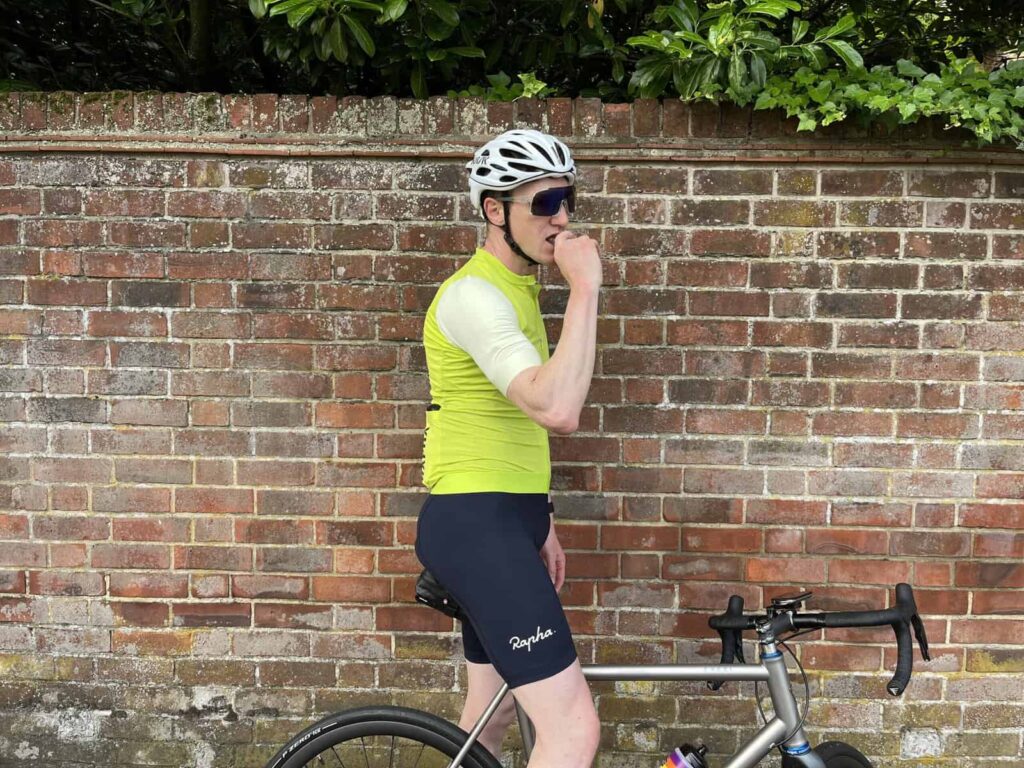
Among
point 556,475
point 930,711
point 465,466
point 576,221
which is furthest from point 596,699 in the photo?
point 576,221

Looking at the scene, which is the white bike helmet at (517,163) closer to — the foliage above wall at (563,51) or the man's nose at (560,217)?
the man's nose at (560,217)

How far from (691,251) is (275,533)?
174 centimetres

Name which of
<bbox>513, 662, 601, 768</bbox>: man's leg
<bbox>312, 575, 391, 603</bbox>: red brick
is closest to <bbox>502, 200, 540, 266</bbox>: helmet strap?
<bbox>513, 662, 601, 768</bbox>: man's leg

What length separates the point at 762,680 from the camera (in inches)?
92.0

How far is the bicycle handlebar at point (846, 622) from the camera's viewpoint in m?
2.23

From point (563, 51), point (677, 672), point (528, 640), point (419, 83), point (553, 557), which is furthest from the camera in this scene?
point (563, 51)

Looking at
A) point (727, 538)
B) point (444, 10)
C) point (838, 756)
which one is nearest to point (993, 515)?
point (727, 538)

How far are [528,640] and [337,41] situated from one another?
2043 millimetres

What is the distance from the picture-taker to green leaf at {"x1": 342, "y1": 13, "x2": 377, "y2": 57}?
120 inches

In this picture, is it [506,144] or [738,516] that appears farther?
[738,516]

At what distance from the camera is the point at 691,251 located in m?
3.15

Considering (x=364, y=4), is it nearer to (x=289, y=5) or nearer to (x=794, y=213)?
(x=289, y=5)

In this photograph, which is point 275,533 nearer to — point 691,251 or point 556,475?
point 556,475

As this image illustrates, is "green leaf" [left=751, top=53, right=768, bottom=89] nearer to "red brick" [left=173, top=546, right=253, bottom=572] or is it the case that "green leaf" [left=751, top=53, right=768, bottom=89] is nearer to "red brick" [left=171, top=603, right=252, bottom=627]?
"red brick" [left=173, top=546, right=253, bottom=572]
